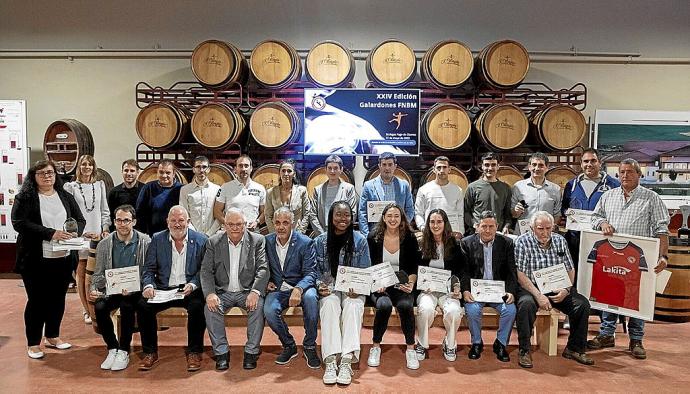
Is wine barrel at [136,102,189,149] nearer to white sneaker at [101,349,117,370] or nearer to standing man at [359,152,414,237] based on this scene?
standing man at [359,152,414,237]

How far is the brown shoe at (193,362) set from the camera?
3.58 metres

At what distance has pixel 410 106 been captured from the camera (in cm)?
574

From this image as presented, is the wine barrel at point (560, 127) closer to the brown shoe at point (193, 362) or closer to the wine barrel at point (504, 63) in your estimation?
the wine barrel at point (504, 63)

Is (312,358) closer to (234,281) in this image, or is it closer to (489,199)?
(234,281)

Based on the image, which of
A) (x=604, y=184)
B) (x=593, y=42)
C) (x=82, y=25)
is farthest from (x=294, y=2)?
(x=604, y=184)

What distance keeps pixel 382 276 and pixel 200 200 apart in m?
2.13

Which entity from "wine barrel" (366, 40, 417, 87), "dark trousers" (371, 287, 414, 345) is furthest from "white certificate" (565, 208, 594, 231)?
"wine barrel" (366, 40, 417, 87)

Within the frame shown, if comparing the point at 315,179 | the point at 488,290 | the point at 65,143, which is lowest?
the point at 488,290

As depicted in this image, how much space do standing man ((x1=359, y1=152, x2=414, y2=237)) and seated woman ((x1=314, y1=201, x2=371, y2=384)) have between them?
0.88m

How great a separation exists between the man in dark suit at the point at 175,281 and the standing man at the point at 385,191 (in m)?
1.61

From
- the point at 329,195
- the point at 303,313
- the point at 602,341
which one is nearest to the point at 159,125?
the point at 329,195

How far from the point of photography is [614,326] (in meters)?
4.20

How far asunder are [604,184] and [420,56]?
3.14m

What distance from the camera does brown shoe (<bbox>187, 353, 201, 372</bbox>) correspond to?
3.58 meters
